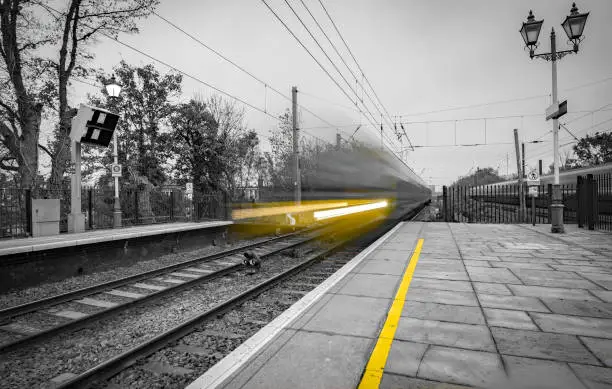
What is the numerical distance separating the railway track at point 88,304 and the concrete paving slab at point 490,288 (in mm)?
5184

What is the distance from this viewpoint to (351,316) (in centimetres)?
378

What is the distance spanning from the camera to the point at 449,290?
4703 millimetres

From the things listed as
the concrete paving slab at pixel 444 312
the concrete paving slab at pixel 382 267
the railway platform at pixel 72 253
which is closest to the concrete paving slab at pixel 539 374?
the concrete paving slab at pixel 444 312

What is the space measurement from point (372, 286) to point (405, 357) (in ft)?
7.36

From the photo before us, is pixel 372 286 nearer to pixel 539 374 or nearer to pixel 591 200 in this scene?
pixel 539 374

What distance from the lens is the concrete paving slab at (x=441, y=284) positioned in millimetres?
4801

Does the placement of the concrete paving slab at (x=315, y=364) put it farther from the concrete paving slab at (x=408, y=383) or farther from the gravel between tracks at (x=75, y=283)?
the gravel between tracks at (x=75, y=283)

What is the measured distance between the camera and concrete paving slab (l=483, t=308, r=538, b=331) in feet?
11.1

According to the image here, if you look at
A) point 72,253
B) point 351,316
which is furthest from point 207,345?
point 72,253

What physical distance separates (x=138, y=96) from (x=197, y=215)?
11.0m

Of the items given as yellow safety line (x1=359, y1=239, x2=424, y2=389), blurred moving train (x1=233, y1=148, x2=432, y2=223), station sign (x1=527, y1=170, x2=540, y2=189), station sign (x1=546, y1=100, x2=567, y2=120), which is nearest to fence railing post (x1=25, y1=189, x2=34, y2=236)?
blurred moving train (x1=233, y1=148, x2=432, y2=223)

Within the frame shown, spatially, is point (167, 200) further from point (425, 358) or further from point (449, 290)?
Answer: point (425, 358)

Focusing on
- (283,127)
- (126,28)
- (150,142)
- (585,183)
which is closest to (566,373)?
(585,183)

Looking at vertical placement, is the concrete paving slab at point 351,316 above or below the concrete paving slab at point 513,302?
below
